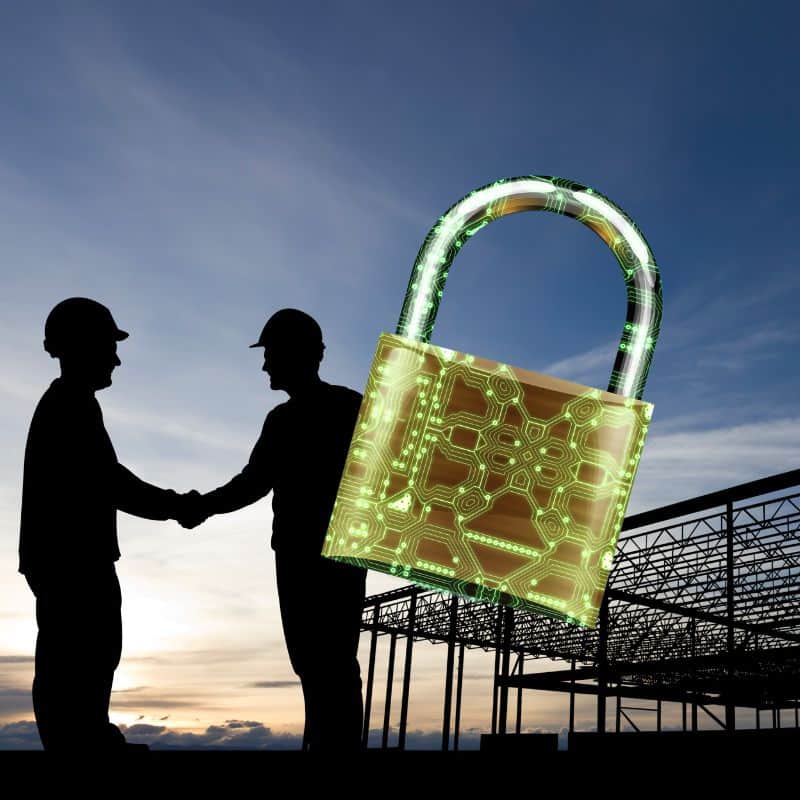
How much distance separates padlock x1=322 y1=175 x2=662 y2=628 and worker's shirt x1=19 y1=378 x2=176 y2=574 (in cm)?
95

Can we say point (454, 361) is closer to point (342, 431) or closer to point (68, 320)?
point (342, 431)

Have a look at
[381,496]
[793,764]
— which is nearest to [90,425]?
[381,496]

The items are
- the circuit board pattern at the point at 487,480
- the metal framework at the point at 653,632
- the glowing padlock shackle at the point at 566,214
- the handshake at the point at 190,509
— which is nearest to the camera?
the circuit board pattern at the point at 487,480

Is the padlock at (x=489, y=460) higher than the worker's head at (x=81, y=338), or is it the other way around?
the worker's head at (x=81, y=338)

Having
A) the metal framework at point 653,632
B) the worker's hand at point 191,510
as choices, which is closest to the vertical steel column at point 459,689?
the metal framework at point 653,632

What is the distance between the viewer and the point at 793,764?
5.90ft

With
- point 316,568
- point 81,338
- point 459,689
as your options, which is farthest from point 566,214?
point 459,689

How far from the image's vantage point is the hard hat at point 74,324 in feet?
8.29

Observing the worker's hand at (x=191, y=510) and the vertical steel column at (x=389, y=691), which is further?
the vertical steel column at (x=389, y=691)

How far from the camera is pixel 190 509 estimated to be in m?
2.86

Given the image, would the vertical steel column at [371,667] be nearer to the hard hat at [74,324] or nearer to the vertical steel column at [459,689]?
the vertical steel column at [459,689]

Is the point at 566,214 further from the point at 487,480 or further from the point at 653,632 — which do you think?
the point at 653,632

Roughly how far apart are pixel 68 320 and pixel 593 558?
173 cm

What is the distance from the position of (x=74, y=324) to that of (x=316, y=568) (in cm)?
107
